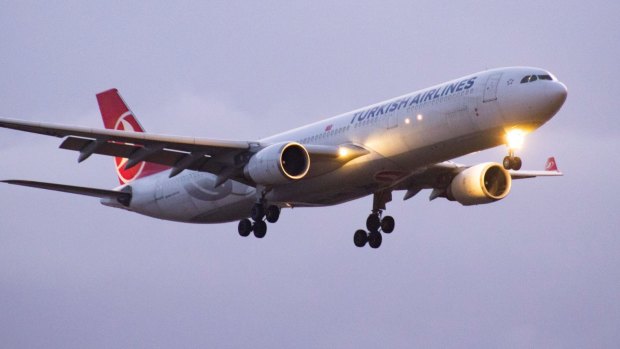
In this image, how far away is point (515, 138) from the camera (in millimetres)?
53875

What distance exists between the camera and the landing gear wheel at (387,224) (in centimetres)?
6241

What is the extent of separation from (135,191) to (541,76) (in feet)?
64.9

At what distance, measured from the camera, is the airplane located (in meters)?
53.4

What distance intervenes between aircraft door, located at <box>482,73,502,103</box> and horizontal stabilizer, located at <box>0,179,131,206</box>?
57.7 ft

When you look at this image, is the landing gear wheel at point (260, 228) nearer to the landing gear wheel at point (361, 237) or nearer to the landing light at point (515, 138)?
the landing gear wheel at point (361, 237)

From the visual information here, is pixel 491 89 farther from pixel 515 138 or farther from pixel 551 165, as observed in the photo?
pixel 551 165

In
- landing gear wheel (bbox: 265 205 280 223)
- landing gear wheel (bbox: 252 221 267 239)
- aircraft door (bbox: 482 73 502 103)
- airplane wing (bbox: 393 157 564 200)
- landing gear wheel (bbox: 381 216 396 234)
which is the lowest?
landing gear wheel (bbox: 252 221 267 239)

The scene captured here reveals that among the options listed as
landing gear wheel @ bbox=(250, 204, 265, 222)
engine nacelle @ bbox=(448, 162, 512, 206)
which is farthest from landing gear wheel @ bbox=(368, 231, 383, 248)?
landing gear wheel @ bbox=(250, 204, 265, 222)

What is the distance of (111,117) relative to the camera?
7000 centimetres

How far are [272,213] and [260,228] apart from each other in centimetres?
101

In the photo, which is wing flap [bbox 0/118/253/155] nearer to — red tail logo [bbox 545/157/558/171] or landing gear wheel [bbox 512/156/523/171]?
landing gear wheel [bbox 512/156/523/171]

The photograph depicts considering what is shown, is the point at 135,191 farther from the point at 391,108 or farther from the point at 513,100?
the point at 513,100

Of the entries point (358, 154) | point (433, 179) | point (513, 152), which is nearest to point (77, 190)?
point (358, 154)

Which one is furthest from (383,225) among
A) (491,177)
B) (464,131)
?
(464,131)
